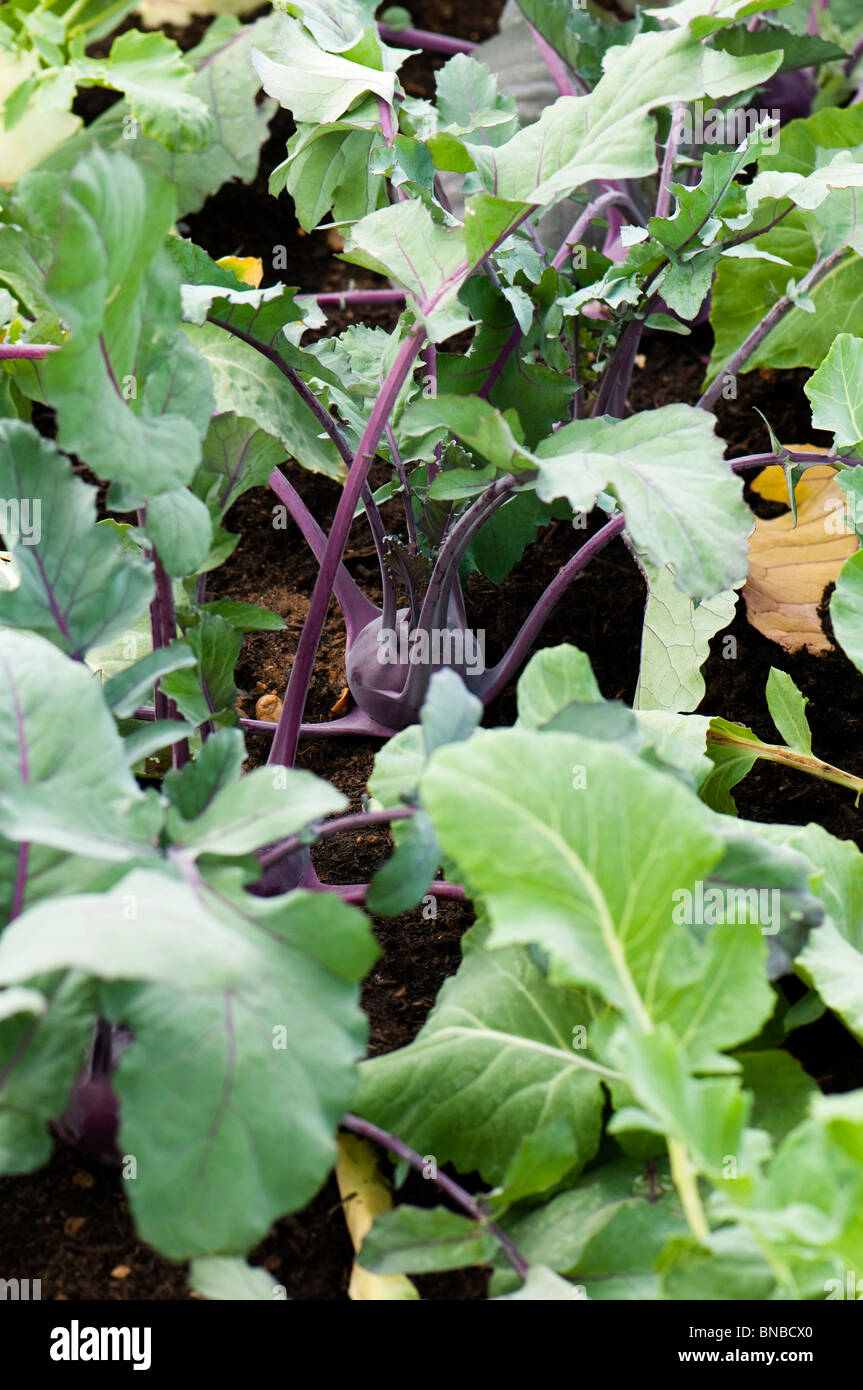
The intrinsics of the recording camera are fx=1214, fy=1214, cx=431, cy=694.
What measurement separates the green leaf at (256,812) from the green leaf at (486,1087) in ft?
0.67

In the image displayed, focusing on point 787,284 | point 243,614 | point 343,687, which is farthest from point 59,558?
point 787,284

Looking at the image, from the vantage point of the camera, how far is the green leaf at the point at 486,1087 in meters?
0.72

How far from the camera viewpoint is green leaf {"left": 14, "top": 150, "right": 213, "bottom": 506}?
0.59 metres

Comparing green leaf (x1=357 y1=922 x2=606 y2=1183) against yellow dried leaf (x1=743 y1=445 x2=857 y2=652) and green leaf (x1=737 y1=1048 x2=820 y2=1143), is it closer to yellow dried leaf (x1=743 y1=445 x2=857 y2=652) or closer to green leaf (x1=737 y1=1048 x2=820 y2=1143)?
green leaf (x1=737 y1=1048 x2=820 y2=1143)

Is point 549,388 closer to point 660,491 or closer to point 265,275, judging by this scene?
point 660,491

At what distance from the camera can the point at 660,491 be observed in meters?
0.77

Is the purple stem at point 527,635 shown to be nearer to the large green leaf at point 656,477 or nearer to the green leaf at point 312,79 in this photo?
the large green leaf at point 656,477

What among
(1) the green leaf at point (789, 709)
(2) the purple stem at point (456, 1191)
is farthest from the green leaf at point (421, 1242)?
(1) the green leaf at point (789, 709)

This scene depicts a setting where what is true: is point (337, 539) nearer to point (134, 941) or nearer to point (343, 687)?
point (343, 687)

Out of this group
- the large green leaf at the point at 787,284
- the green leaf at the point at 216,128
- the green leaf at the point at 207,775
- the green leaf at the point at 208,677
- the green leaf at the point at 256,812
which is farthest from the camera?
the green leaf at the point at 216,128

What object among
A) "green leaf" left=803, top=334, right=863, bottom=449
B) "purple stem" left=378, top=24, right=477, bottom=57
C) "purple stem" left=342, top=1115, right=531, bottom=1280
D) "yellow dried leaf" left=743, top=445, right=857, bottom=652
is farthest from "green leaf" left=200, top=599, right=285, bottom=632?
"purple stem" left=378, top=24, right=477, bottom=57

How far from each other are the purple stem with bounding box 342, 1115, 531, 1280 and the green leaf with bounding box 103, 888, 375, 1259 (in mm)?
137
